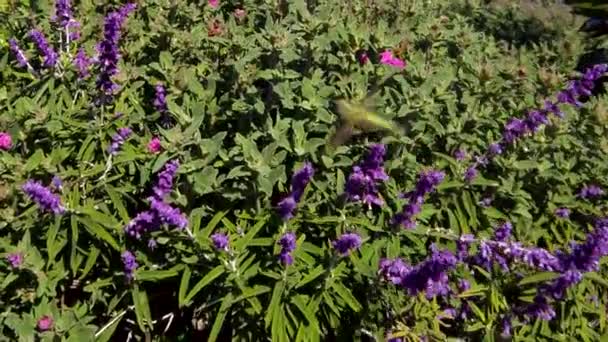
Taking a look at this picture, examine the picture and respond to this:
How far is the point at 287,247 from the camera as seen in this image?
8.20 ft

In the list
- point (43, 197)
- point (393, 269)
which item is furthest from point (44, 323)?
point (393, 269)

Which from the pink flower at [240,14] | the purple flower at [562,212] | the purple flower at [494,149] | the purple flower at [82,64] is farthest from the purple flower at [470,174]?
the purple flower at [82,64]

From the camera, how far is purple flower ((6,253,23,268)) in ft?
8.09

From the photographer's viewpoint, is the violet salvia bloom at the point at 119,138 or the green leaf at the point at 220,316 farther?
the violet salvia bloom at the point at 119,138

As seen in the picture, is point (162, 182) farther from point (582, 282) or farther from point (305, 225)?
point (582, 282)

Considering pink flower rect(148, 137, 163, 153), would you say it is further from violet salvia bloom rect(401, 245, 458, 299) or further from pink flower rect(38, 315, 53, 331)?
violet salvia bloom rect(401, 245, 458, 299)

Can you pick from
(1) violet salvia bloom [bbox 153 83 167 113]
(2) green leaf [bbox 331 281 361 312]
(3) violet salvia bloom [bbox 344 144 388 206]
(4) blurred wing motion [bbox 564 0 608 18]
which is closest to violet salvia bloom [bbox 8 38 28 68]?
(1) violet salvia bloom [bbox 153 83 167 113]

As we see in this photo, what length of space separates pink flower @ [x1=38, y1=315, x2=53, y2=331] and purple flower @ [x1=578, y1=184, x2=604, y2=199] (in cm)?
250

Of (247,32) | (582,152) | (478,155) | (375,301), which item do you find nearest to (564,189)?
(582,152)

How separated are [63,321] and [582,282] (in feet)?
7.23

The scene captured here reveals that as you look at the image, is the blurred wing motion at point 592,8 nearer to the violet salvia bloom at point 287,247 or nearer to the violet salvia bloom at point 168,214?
the violet salvia bloom at point 287,247

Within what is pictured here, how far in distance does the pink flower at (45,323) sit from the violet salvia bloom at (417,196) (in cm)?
136

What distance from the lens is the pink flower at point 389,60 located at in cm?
341

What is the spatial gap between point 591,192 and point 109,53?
235 cm
